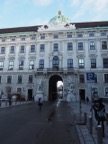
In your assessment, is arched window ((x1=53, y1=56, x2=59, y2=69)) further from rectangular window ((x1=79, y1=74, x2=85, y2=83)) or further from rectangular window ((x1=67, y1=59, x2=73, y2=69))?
rectangular window ((x1=79, y1=74, x2=85, y2=83))

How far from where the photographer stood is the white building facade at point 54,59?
147 ft

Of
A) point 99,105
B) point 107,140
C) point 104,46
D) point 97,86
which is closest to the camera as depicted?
point 107,140

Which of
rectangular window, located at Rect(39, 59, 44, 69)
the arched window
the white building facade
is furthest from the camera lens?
rectangular window, located at Rect(39, 59, 44, 69)

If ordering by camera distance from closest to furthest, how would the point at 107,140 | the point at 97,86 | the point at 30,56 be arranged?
the point at 107,140
the point at 97,86
the point at 30,56

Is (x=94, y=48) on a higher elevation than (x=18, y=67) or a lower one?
higher

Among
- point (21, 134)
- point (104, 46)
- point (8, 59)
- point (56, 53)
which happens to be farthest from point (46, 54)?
point (21, 134)

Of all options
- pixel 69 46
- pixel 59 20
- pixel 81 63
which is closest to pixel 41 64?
pixel 69 46

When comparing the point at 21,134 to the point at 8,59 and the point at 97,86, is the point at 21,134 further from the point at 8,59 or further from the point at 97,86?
the point at 8,59

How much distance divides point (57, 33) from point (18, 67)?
15.2 meters

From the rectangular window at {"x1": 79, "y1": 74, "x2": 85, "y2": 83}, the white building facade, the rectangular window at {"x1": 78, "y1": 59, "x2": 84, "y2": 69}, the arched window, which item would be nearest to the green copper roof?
the white building facade

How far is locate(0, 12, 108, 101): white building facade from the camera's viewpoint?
44.8 meters

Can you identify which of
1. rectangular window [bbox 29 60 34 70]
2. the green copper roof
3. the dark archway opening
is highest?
the green copper roof

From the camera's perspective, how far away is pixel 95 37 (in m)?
47.3

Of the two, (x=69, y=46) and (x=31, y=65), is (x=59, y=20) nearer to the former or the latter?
(x=69, y=46)
